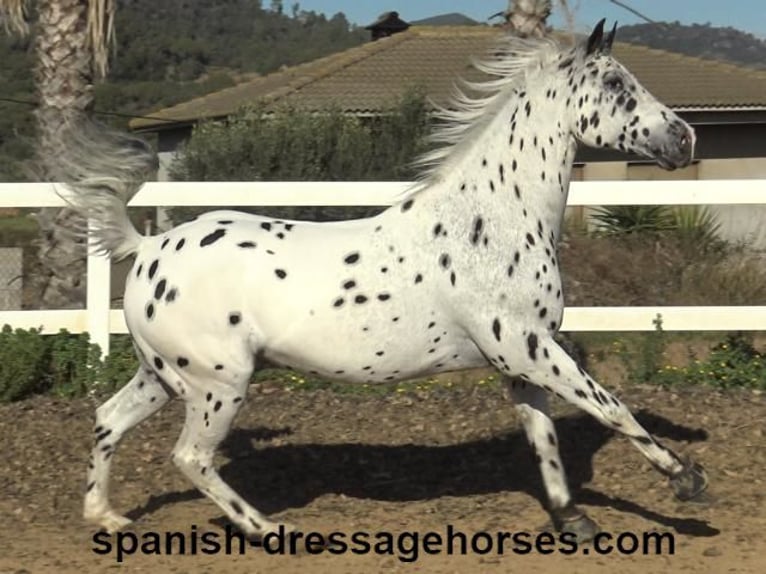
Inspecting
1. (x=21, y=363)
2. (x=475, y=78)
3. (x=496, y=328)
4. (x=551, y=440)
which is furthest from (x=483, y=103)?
(x=475, y=78)

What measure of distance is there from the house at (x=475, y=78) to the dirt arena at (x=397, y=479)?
10.6 metres

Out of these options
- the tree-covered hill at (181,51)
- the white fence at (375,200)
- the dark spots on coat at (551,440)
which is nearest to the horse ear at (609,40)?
the dark spots on coat at (551,440)

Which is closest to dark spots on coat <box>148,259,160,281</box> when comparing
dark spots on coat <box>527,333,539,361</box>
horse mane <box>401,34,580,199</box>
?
horse mane <box>401,34,580,199</box>

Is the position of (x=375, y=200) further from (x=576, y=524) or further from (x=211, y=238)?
(x=576, y=524)

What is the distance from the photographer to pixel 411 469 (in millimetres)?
7645

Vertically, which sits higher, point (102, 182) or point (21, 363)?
point (102, 182)

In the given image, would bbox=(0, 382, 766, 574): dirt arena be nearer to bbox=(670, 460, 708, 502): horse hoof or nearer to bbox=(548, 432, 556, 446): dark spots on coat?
bbox=(670, 460, 708, 502): horse hoof

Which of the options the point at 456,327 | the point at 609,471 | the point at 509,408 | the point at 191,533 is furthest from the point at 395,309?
the point at 509,408

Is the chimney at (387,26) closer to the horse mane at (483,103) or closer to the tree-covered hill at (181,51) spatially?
the tree-covered hill at (181,51)

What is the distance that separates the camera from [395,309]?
602 cm

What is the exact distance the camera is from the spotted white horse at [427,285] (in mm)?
5949

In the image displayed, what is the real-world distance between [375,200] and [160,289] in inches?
154

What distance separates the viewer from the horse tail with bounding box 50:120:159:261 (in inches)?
254

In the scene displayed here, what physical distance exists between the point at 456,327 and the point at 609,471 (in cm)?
179
